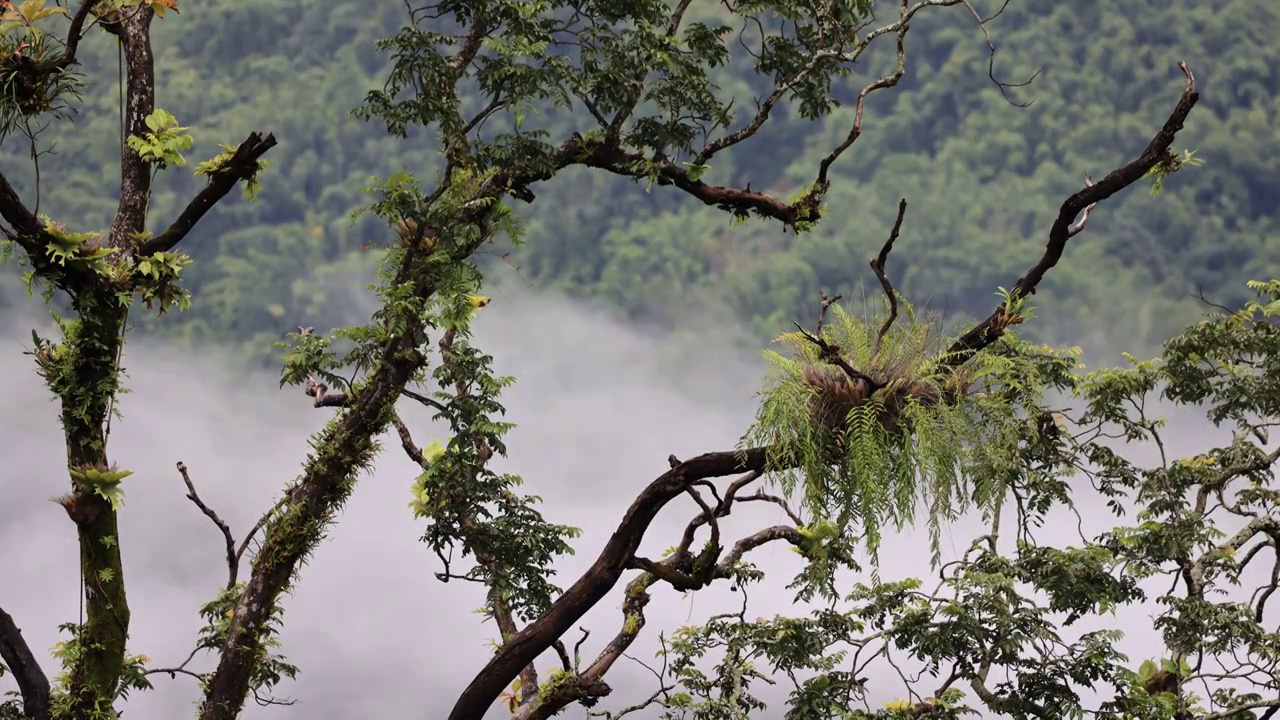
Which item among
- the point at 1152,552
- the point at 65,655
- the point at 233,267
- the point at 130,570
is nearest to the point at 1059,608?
the point at 1152,552

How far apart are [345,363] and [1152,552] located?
139 inches

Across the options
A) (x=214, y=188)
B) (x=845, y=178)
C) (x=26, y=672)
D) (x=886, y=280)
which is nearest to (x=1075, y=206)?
(x=886, y=280)

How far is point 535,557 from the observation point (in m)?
5.90

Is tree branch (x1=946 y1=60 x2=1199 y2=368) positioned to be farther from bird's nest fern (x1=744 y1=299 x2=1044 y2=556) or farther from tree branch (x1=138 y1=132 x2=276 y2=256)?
tree branch (x1=138 y1=132 x2=276 y2=256)

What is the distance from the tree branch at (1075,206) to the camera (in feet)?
12.1

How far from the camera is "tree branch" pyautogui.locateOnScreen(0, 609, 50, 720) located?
4.28 metres

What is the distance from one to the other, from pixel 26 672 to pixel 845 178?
2530 cm

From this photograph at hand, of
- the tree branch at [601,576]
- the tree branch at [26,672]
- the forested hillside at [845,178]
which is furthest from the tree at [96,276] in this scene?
the forested hillside at [845,178]

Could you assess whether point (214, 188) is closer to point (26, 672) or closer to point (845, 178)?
point (26, 672)

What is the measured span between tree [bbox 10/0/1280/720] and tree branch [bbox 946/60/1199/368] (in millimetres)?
11

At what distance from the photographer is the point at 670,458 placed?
398cm

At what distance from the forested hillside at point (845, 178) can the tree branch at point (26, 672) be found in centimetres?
2173

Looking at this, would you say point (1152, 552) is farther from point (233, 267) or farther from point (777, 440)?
point (233, 267)

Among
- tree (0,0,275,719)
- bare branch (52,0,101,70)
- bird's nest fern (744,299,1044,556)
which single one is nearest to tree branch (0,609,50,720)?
tree (0,0,275,719)
